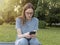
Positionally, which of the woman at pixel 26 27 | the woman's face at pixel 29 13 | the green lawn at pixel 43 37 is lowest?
the green lawn at pixel 43 37

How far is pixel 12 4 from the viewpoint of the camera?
101 ft

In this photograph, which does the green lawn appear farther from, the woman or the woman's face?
the woman's face

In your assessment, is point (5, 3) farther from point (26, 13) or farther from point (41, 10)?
point (26, 13)

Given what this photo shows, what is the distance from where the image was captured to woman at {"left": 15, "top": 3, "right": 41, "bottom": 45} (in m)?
4.80

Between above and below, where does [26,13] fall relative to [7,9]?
above

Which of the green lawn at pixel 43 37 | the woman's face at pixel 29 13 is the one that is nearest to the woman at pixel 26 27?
the woman's face at pixel 29 13

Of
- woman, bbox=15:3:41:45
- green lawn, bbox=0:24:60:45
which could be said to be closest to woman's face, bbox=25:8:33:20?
woman, bbox=15:3:41:45

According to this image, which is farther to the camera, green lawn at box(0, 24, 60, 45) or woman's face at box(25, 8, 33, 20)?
green lawn at box(0, 24, 60, 45)

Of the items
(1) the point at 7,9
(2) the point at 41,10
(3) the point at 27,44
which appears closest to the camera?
(3) the point at 27,44

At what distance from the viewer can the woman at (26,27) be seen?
4797 millimetres

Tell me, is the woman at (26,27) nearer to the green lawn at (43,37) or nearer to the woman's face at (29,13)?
the woman's face at (29,13)

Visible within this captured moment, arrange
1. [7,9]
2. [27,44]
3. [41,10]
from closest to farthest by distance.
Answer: [27,44] < [41,10] < [7,9]

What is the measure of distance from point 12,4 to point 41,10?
8.55 metres

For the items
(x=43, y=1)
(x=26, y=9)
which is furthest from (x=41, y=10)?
(x=26, y=9)
